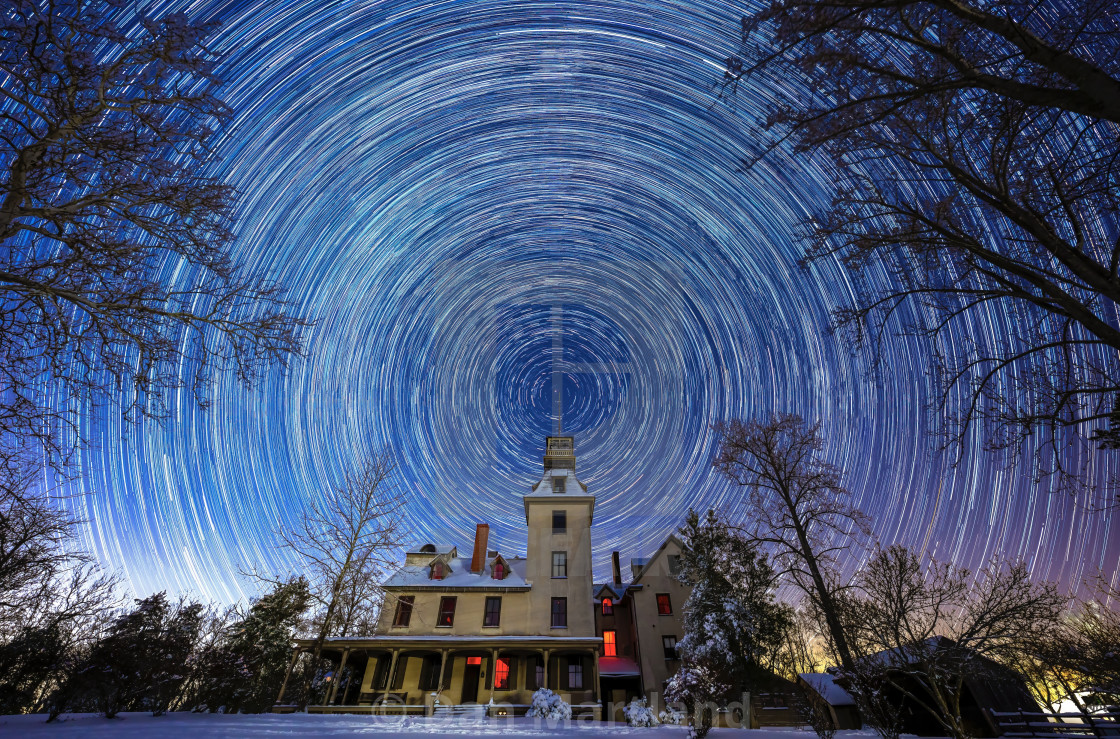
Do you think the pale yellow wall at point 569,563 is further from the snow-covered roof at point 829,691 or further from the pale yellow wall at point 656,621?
the snow-covered roof at point 829,691

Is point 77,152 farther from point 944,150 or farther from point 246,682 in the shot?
point 246,682

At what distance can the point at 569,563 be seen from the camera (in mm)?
29219

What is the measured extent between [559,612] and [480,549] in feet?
23.5

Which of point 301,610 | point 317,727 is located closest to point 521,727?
point 317,727

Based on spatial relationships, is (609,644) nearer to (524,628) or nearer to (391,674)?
(524,628)

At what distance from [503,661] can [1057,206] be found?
96.7 ft

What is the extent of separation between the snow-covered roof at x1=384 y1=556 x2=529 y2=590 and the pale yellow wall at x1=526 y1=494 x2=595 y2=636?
1363 mm

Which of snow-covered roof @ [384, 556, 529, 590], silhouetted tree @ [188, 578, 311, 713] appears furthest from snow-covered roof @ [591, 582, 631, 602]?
silhouetted tree @ [188, 578, 311, 713]

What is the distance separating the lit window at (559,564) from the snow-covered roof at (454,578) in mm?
2254

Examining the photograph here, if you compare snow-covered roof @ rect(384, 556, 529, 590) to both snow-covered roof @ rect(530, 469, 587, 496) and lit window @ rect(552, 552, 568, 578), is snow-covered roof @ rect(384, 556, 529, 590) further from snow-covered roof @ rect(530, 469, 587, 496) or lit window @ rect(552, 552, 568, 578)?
snow-covered roof @ rect(530, 469, 587, 496)

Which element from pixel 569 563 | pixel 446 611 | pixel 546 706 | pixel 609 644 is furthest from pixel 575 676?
pixel 546 706

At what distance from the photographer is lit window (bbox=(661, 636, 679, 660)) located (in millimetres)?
28739

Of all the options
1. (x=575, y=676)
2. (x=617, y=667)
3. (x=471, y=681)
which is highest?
(x=617, y=667)

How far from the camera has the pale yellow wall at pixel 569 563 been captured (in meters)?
26.5
